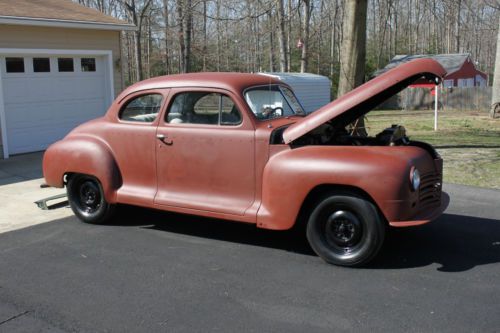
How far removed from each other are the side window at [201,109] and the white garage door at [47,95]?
704cm

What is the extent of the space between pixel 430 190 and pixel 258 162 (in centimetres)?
171

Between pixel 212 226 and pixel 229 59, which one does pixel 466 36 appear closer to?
pixel 229 59

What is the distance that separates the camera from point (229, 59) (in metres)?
41.4

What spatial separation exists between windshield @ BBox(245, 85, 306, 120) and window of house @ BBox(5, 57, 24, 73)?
7.57 m

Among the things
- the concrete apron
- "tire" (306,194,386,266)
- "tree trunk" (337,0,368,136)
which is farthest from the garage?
"tire" (306,194,386,266)

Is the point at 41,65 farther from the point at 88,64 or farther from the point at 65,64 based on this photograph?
the point at 88,64

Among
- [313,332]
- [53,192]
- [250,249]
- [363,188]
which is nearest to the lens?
[313,332]

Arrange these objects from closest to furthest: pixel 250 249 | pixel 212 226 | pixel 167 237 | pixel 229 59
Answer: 1. pixel 250 249
2. pixel 167 237
3. pixel 212 226
4. pixel 229 59

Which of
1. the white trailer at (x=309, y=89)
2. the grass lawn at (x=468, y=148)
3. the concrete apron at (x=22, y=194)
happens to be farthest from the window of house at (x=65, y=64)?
the white trailer at (x=309, y=89)

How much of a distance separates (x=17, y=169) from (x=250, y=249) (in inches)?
258

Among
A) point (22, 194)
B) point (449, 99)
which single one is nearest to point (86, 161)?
point (22, 194)

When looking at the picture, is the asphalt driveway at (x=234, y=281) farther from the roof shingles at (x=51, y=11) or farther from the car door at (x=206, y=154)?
the roof shingles at (x=51, y=11)

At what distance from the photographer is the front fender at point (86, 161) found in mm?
6273

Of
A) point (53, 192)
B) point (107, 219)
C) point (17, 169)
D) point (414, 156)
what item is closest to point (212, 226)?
point (107, 219)
